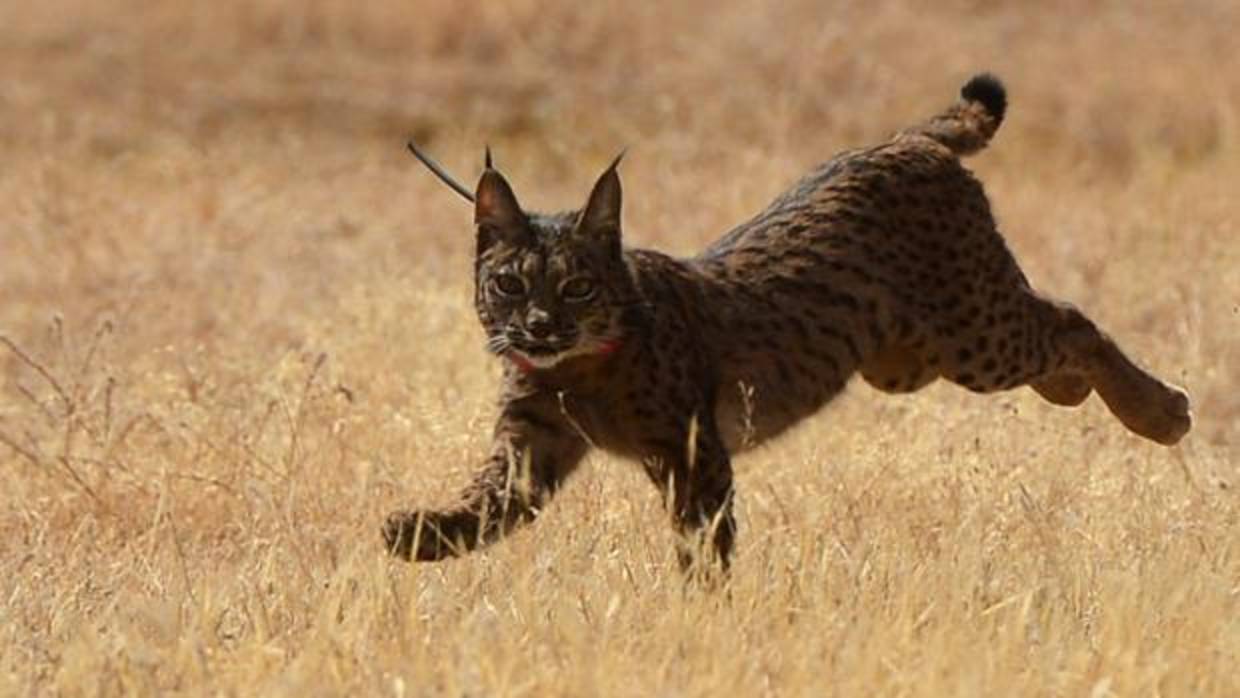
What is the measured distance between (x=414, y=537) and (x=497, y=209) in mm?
837

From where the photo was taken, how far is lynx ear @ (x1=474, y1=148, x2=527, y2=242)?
662 centimetres

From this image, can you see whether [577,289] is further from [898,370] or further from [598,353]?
[898,370]

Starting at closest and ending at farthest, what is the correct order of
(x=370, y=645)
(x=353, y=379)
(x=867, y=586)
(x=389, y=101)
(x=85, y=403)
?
(x=370, y=645), (x=867, y=586), (x=85, y=403), (x=353, y=379), (x=389, y=101)

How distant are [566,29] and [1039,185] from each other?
4.49 m

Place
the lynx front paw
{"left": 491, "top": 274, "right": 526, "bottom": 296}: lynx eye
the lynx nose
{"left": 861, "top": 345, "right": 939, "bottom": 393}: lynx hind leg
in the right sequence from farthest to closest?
{"left": 861, "top": 345, "right": 939, "bottom": 393}: lynx hind leg, {"left": 491, "top": 274, "right": 526, "bottom": 296}: lynx eye, the lynx nose, the lynx front paw

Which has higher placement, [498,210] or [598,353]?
[498,210]

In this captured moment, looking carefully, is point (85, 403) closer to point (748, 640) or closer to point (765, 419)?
point (765, 419)

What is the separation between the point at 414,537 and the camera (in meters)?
6.27

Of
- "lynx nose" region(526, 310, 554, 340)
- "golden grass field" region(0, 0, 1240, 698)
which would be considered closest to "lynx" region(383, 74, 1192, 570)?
"lynx nose" region(526, 310, 554, 340)

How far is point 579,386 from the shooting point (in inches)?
263

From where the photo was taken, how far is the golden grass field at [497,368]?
5.73 meters

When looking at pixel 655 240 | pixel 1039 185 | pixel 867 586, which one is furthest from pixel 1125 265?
pixel 867 586

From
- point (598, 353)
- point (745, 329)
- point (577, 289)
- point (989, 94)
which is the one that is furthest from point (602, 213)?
point (989, 94)

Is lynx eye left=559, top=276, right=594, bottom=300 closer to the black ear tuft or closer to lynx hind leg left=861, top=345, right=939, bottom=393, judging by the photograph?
the black ear tuft
